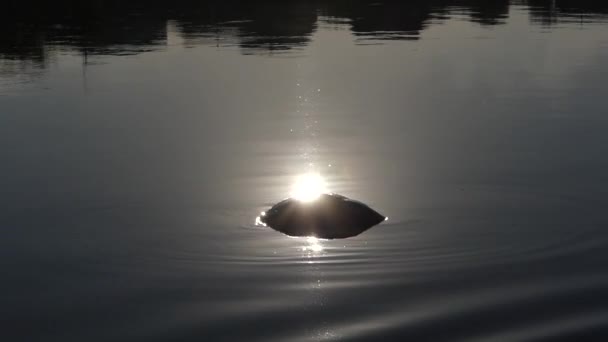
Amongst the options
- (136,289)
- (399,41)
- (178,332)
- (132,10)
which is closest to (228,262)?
(136,289)

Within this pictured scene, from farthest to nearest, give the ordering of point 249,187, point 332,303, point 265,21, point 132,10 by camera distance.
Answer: point 132,10 → point 265,21 → point 249,187 → point 332,303

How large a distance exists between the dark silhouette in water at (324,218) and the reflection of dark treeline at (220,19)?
22.3 metres

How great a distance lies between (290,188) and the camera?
15.8m

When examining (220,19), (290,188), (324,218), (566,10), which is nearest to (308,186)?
(290,188)

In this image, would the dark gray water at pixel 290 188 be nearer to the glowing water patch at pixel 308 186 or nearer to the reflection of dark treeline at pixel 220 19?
the glowing water patch at pixel 308 186

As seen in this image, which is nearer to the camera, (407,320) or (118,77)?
(407,320)

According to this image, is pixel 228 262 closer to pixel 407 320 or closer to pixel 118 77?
pixel 407 320

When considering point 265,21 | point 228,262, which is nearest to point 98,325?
point 228,262

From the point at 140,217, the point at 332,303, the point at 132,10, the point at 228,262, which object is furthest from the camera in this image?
the point at 132,10

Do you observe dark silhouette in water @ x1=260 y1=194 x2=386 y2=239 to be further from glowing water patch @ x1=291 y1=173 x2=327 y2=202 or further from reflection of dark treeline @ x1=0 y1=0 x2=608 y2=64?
reflection of dark treeline @ x1=0 y1=0 x2=608 y2=64

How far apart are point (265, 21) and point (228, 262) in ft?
148

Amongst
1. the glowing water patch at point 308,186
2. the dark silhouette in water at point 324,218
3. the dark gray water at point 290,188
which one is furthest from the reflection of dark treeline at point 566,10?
the dark silhouette in water at point 324,218

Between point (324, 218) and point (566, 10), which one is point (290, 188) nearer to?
point (324, 218)

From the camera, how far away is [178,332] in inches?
382
